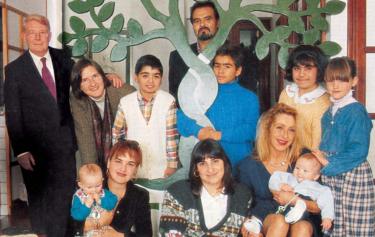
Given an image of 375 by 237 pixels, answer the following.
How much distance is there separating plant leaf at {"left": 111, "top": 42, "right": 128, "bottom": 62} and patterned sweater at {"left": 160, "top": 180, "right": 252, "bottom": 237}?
663mm

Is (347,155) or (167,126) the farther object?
(167,126)

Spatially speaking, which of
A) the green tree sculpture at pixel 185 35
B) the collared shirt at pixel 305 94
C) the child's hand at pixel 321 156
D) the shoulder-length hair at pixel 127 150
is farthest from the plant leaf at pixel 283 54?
the shoulder-length hair at pixel 127 150

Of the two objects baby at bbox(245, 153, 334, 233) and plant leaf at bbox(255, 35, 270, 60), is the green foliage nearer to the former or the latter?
plant leaf at bbox(255, 35, 270, 60)

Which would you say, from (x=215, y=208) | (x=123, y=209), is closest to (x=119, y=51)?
(x=123, y=209)

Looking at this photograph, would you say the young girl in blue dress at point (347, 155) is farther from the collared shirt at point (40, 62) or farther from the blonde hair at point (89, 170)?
the collared shirt at point (40, 62)

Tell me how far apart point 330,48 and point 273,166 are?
576 mm

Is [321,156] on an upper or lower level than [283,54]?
lower

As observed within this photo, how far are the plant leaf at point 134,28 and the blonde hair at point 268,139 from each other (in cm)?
67

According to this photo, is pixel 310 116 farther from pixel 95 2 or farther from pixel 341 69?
pixel 95 2

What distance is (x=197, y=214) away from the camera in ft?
7.38

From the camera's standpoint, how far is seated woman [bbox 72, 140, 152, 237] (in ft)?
7.54

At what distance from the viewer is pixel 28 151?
230 cm

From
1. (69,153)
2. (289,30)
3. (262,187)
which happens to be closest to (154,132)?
(69,153)

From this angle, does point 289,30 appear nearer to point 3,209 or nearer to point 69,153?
point 69,153
